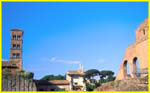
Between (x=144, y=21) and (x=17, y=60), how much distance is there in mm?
19435

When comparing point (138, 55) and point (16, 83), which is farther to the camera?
point (16, 83)

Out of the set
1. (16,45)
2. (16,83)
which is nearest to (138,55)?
(16,83)

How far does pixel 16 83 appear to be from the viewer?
74.8ft

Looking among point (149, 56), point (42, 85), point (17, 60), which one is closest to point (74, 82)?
point (42, 85)

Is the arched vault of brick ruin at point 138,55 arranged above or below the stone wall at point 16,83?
above

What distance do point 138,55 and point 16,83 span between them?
1377cm

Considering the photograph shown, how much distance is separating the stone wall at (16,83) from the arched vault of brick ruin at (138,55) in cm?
1100

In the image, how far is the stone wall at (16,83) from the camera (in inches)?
872

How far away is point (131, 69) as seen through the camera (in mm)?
22938

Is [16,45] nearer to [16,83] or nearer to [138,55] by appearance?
[16,83]

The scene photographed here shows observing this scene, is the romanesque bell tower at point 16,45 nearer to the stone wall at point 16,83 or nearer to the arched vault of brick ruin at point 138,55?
the stone wall at point 16,83

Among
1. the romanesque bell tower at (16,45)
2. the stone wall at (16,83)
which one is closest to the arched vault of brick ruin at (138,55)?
the stone wall at (16,83)

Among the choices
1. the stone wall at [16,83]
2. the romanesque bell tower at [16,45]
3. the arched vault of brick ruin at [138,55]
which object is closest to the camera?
the arched vault of brick ruin at [138,55]

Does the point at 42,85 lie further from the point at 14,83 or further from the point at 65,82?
the point at 14,83
